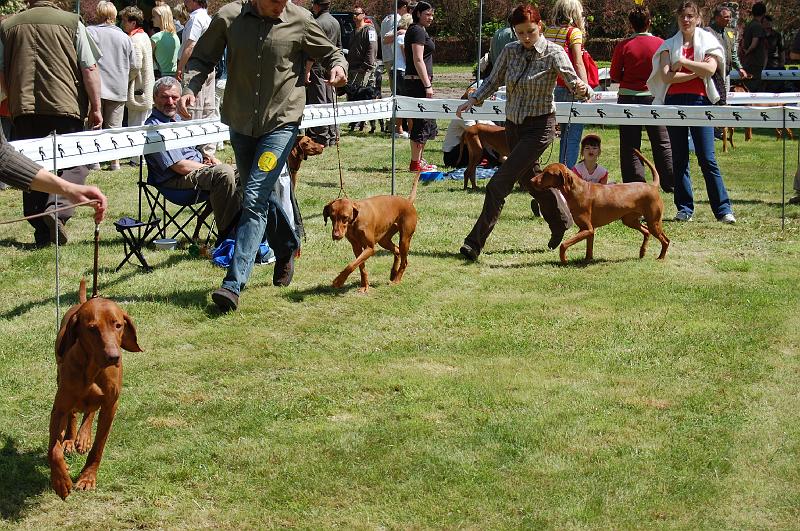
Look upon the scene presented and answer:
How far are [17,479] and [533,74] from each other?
17.5 feet

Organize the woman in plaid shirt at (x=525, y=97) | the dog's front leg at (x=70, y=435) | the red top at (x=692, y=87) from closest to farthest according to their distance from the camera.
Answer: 1. the dog's front leg at (x=70, y=435)
2. the woman in plaid shirt at (x=525, y=97)
3. the red top at (x=692, y=87)

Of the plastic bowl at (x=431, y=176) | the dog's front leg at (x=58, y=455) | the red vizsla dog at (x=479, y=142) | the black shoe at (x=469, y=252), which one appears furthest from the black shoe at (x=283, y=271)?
the plastic bowl at (x=431, y=176)

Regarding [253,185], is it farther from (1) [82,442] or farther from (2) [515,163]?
(1) [82,442]

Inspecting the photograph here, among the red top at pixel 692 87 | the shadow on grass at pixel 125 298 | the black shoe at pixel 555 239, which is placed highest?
the red top at pixel 692 87

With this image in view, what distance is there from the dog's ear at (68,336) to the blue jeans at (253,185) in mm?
2835

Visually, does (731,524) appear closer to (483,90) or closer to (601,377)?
(601,377)

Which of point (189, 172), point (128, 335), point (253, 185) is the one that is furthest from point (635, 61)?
point (128, 335)

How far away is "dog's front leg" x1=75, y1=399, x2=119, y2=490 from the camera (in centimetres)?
443

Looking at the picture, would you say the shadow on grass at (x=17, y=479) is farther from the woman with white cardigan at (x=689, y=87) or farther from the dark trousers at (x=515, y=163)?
the woman with white cardigan at (x=689, y=87)

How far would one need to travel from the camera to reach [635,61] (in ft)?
37.4

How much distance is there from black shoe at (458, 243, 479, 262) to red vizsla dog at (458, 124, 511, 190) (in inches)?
142

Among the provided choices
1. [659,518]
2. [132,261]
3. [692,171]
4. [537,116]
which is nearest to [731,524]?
[659,518]

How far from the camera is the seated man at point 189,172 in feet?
28.1

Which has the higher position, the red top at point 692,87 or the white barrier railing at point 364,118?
the red top at point 692,87
